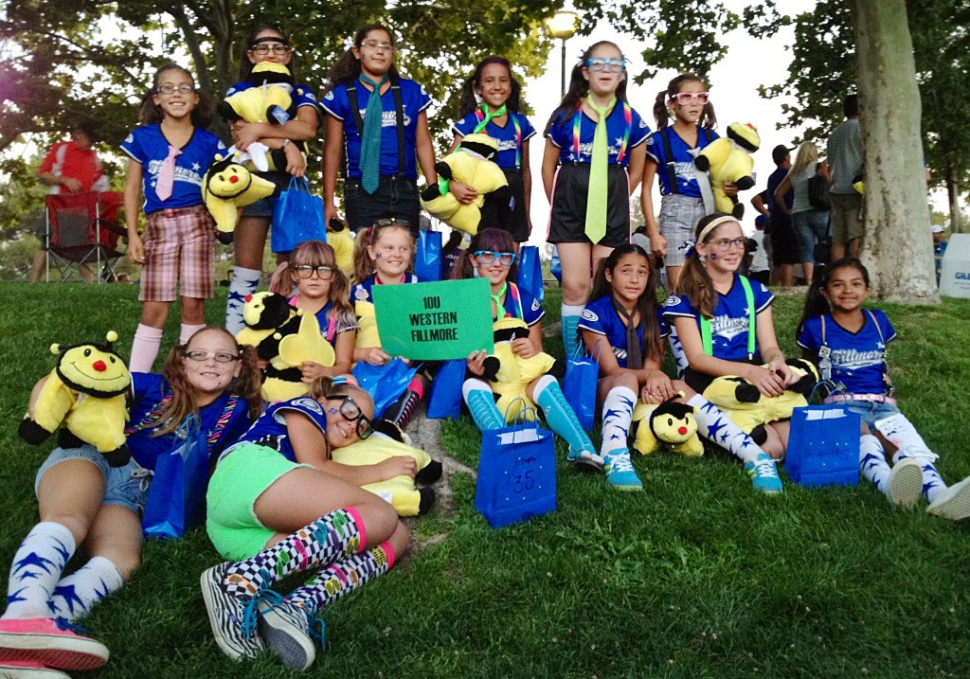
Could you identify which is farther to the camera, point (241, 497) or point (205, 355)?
point (205, 355)

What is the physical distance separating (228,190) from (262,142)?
57 centimetres

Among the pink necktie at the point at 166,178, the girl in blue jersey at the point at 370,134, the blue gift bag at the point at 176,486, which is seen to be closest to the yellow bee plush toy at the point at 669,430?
the girl in blue jersey at the point at 370,134

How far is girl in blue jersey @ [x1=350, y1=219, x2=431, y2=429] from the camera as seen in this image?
4.90 m

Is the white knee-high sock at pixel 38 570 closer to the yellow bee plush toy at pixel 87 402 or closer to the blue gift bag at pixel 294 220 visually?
the yellow bee plush toy at pixel 87 402

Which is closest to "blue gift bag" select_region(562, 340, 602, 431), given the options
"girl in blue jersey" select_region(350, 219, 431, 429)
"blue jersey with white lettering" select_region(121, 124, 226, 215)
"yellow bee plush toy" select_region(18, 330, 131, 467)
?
"girl in blue jersey" select_region(350, 219, 431, 429)

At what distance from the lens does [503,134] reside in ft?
19.4

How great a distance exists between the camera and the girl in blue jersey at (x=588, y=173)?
5.76 meters

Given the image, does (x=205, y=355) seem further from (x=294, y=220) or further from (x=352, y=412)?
(x=294, y=220)

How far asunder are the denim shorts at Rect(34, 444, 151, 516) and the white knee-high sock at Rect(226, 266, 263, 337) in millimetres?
1967

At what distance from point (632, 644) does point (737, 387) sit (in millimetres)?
2133

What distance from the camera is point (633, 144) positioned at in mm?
5945

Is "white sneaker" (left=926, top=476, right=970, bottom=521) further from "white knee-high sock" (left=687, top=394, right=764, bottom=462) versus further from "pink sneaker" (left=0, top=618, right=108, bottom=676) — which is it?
"pink sneaker" (left=0, top=618, right=108, bottom=676)

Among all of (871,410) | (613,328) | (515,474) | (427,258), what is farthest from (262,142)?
(871,410)

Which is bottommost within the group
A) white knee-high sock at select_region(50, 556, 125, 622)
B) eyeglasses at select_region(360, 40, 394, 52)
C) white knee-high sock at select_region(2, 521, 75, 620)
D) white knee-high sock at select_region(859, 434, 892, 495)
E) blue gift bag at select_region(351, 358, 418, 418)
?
white knee-high sock at select_region(50, 556, 125, 622)
